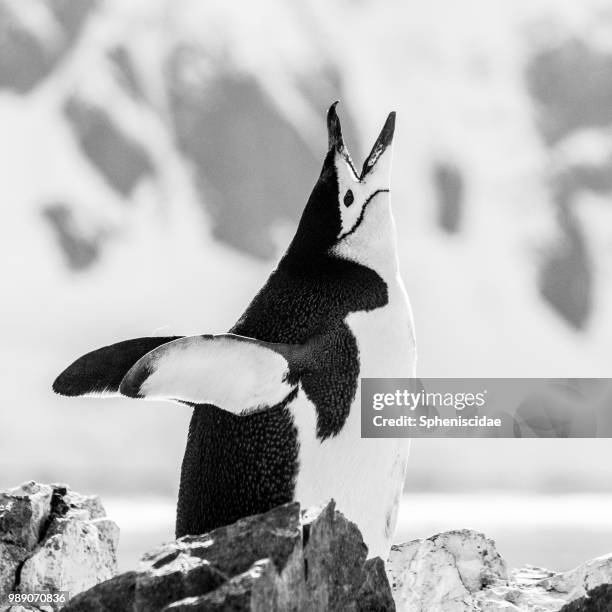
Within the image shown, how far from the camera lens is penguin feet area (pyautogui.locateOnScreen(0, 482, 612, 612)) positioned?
1.66m

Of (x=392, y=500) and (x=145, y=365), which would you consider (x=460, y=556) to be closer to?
(x=392, y=500)

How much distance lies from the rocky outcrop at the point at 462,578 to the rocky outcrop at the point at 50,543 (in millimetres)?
2396

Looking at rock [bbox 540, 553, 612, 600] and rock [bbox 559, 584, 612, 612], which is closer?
rock [bbox 559, 584, 612, 612]

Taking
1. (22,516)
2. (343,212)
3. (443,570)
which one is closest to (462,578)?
(443,570)

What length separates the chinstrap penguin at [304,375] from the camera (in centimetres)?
266

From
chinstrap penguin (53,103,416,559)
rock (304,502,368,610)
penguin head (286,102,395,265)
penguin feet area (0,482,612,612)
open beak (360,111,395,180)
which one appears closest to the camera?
penguin feet area (0,482,612,612)

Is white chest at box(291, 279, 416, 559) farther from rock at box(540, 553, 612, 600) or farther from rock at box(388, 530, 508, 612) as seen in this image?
rock at box(388, 530, 508, 612)

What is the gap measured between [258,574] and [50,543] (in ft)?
18.0

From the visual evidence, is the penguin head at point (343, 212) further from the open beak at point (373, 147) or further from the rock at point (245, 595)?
the rock at point (245, 595)

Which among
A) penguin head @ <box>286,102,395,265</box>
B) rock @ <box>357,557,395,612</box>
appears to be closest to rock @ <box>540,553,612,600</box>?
penguin head @ <box>286,102,395,265</box>

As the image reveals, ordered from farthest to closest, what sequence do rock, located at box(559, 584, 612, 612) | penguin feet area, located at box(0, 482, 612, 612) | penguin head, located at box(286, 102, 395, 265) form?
penguin head, located at box(286, 102, 395, 265), rock, located at box(559, 584, 612, 612), penguin feet area, located at box(0, 482, 612, 612)

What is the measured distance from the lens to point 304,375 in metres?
2.79

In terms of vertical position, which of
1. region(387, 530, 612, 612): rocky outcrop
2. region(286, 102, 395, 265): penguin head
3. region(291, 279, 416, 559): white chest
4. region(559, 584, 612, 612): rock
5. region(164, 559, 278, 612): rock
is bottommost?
region(387, 530, 612, 612): rocky outcrop

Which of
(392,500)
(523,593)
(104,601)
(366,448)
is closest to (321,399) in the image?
(366,448)
